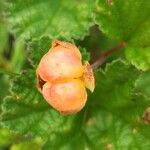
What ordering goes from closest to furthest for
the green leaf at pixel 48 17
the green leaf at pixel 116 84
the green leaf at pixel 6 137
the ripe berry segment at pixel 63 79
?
the ripe berry segment at pixel 63 79 < the green leaf at pixel 116 84 < the green leaf at pixel 48 17 < the green leaf at pixel 6 137

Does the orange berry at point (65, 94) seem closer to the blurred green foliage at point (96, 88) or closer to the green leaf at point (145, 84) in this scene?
the blurred green foliage at point (96, 88)

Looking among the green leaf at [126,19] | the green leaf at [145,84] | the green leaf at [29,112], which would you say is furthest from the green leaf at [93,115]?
the green leaf at [145,84]

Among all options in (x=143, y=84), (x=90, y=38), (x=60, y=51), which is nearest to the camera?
(x=60, y=51)

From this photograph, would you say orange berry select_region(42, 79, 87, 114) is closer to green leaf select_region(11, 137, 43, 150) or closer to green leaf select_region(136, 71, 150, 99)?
green leaf select_region(11, 137, 43, 150)

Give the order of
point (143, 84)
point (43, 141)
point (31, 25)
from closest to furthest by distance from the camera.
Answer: point (43, 141), point (31, 25), point (143, 84)

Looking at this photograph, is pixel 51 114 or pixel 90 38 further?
pixel 90 38

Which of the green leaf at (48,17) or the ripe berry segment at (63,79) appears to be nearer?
the ripe berry segment at (63,79)

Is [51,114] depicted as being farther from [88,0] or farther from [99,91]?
[88,0]

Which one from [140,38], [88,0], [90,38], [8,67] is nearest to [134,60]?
[140,38]
